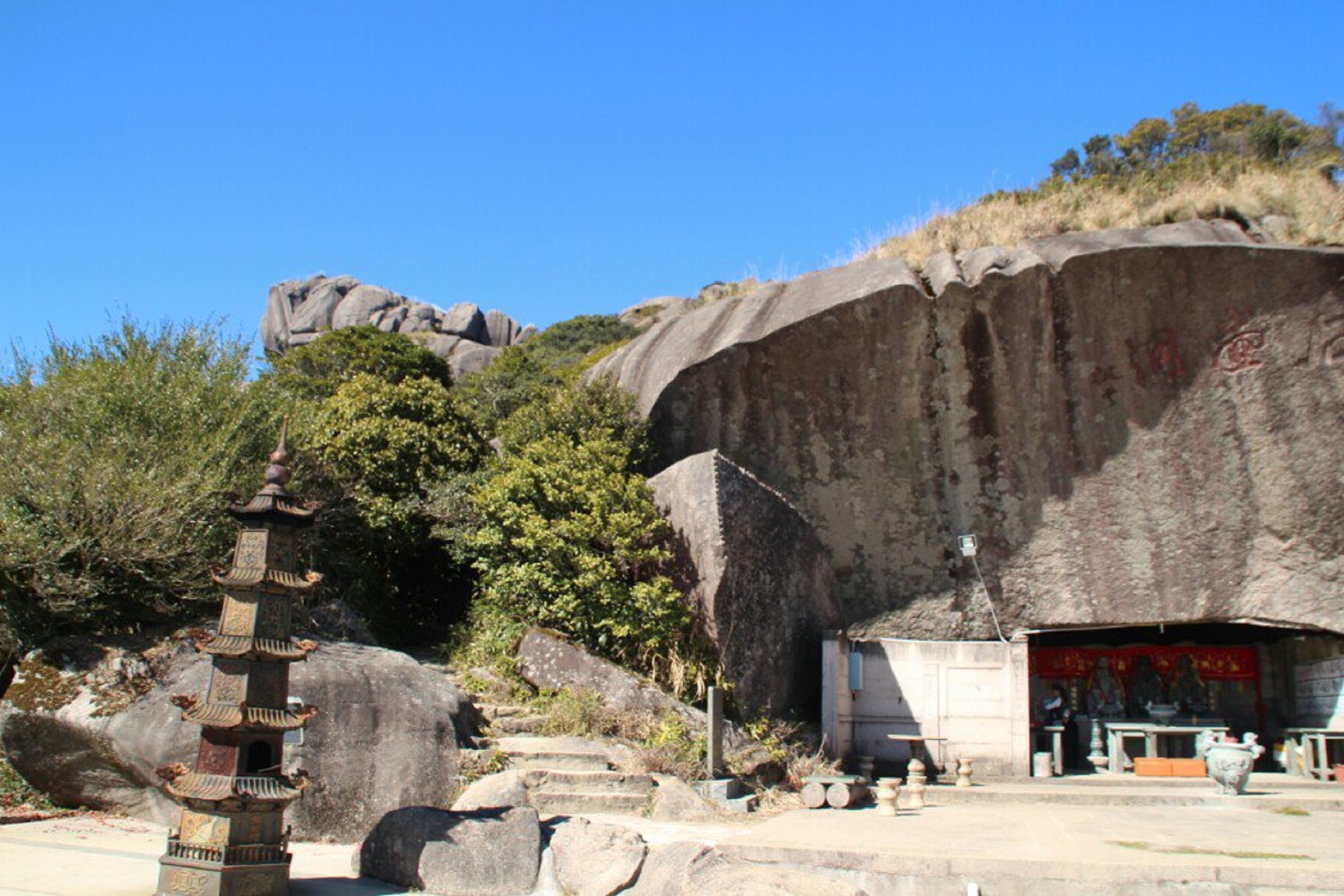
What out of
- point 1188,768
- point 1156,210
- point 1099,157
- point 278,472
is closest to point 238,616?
point 278,472

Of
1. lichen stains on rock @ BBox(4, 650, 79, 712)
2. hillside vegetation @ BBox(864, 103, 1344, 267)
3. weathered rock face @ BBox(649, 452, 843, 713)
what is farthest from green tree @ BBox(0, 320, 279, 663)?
hillside vegetation @ BBox(864, 103, 1344, 267)

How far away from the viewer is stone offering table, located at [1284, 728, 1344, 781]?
1320cm

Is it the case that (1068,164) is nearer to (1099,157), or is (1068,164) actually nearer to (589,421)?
(1099,157)

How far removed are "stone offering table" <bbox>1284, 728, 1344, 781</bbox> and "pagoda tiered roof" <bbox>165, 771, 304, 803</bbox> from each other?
42.0ft

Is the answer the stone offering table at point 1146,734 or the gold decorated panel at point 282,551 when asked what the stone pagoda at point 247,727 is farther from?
the stone offering table at point 1146,734

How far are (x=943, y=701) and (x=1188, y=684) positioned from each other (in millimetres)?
5909

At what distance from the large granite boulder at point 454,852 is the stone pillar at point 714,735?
2.84 m

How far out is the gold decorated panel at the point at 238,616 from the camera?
7.06m

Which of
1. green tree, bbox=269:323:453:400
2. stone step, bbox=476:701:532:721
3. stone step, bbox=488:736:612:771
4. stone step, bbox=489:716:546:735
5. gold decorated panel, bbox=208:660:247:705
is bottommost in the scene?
stone step, bbox=488:736:612:771

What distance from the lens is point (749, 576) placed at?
12.5 metres

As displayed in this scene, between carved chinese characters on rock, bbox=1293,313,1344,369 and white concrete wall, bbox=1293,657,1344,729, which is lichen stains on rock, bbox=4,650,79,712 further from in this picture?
white concrete wall, bbox=1293,657,1344,729

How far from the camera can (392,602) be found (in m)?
15.3

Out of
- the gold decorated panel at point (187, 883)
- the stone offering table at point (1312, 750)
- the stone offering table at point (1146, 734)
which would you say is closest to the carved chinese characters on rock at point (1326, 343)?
the stone offering table at point (1312, 750)

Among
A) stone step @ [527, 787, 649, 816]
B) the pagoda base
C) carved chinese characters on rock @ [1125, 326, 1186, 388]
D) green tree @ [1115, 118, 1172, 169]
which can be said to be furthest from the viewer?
green tree @ [1115, 118, 1172, 169]
